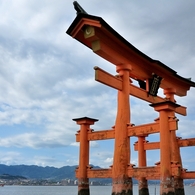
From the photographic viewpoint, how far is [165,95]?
18.4m

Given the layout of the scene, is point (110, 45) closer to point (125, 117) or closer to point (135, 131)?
point (125, 117)

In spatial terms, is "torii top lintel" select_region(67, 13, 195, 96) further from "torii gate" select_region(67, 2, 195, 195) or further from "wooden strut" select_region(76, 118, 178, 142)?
"wooden strut" select_region(76, 118, 178, 142)

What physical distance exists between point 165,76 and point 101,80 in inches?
218

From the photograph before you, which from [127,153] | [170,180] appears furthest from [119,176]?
[170,180]

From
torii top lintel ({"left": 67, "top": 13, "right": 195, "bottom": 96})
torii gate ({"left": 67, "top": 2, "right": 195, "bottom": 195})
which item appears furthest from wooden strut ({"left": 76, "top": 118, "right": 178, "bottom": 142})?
torii top lintel ({"left": 67, "top": 13, "right": 195, "bottom": 96})

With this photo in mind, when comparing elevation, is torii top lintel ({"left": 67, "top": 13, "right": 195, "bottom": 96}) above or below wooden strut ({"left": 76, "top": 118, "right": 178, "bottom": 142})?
above

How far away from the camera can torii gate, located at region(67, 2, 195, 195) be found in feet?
40.5

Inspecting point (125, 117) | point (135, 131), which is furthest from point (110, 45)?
point (135, 131)

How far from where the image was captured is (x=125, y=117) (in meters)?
13.6

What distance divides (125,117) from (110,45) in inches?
126

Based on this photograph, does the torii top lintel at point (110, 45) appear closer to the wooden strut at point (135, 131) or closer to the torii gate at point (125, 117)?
the torii gate at point (125, 117)

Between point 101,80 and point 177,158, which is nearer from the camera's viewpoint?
point 101,80

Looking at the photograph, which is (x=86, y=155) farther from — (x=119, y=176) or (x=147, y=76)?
(x=147, y=76)

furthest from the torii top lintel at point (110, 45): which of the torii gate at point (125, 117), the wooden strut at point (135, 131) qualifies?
the wooden strut at point (135, 131)
